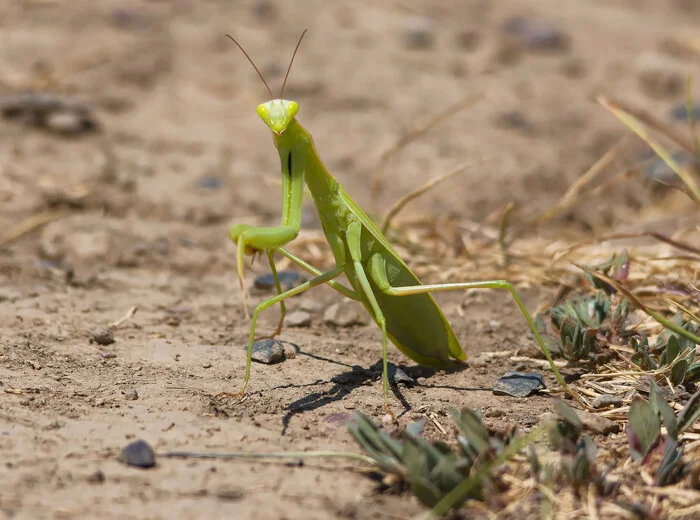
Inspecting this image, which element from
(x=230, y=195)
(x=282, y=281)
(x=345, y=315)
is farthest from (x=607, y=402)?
(x=230, y=195)

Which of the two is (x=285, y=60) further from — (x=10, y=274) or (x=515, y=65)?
(x=10, y=274)

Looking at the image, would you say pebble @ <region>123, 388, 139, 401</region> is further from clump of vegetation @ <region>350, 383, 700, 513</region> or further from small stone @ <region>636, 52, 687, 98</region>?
small stone @ <region>636, 52, 687, 98</region>

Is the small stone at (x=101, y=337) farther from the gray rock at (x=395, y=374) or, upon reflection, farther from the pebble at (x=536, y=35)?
the pebble at (x=536, y=35)

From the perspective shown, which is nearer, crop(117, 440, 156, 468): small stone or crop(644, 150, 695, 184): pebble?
crop(117, 440, 156, 468): small stone

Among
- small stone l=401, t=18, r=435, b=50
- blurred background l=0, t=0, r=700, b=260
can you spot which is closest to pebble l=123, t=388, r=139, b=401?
blurred background l=0, t=0, r=700, b=260

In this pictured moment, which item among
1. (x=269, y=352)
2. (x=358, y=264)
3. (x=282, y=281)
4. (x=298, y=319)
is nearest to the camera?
(x=358, y=264)

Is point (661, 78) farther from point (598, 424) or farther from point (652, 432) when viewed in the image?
point (652, 432)
